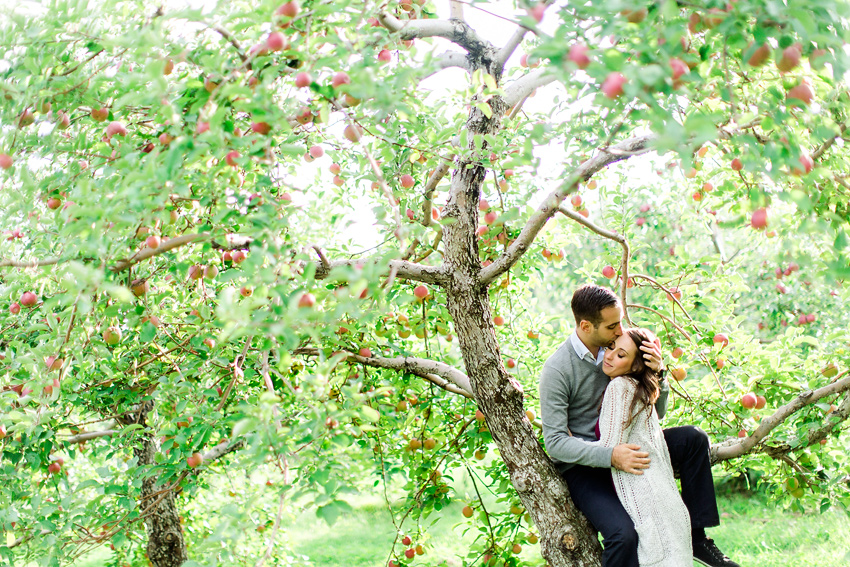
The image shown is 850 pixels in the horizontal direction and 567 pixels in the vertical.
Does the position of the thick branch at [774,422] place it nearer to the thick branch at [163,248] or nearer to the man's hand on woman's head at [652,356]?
the man's hand on woman's head at [652,356]

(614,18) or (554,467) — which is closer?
(614,18)

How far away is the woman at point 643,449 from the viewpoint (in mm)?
2137

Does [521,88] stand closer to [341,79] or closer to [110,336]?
[341,79]

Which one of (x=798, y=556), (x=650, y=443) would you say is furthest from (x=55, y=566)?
(x=798, y=556)

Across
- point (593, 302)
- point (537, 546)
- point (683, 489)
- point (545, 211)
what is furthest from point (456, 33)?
point (537, 546)

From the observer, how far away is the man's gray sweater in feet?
7.39

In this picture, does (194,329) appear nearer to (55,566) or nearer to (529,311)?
(55,566)

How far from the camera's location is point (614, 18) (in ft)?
4.21

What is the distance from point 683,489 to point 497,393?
0.78 meters

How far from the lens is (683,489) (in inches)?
96.2

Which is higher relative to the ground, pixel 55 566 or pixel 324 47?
pixel 324 47

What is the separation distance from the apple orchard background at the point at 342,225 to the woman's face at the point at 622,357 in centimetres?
49

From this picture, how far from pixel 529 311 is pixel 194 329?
1987mm

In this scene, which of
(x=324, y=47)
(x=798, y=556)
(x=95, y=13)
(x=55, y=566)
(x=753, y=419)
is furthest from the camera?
(x=798, y=556)
